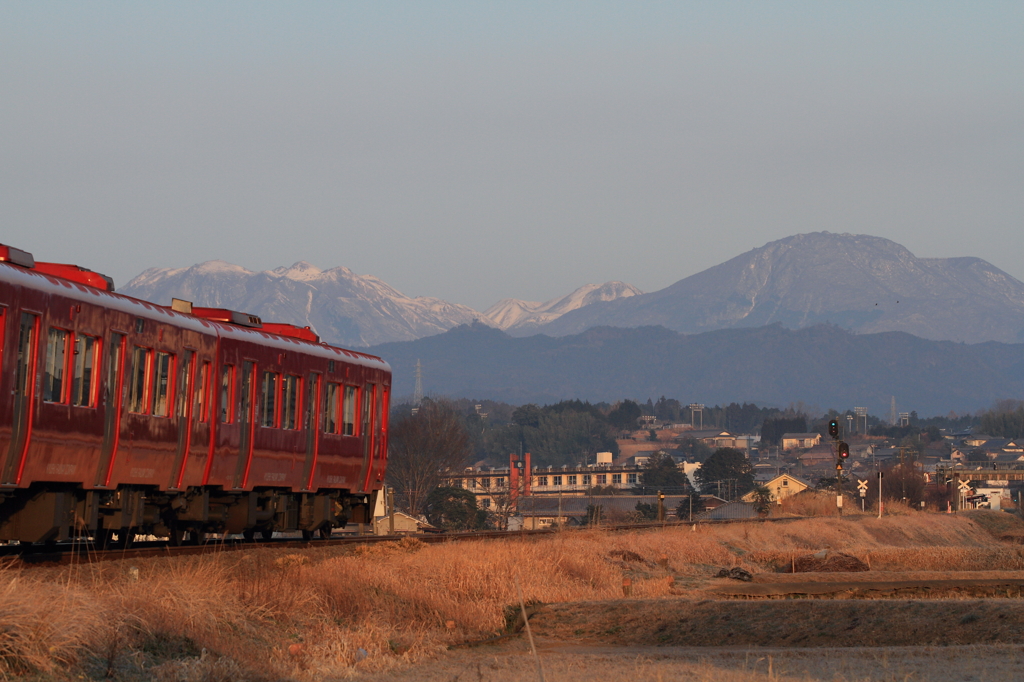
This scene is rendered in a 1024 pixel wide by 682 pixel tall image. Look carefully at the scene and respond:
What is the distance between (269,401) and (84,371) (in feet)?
22.6

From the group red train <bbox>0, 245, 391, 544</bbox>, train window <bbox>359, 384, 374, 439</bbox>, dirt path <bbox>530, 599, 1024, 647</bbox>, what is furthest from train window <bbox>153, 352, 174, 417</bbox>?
train window <bbox>359, 384, 374, 439</bbox>

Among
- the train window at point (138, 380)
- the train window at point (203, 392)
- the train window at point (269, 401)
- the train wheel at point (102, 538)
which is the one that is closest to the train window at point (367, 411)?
the train window at point (269, 401)

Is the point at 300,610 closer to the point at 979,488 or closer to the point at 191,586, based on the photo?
the point at 191,586

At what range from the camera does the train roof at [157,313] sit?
17.4m

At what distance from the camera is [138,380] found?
20.7 m

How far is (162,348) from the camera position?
70.4 ft

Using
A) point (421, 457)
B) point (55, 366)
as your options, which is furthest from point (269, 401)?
point (421, 457)

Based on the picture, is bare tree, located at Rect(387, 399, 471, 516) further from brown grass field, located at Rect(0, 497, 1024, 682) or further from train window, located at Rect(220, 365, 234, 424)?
train window, located at Rect(220, 365, 234, 424)

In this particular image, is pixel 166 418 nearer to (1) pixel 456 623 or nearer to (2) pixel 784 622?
(1) pixel 456 623

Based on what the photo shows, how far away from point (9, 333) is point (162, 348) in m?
4.69

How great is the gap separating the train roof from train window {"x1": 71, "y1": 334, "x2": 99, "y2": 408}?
61cm

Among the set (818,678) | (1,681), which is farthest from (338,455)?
(1,681)

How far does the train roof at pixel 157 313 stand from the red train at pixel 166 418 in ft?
0.12

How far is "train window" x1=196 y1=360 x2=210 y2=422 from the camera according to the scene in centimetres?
2283
